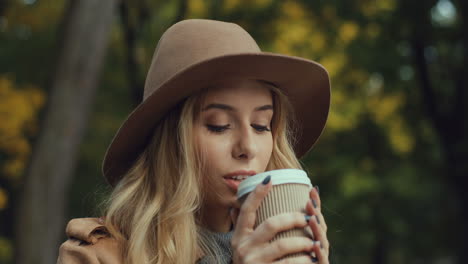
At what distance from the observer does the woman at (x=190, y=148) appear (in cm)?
246

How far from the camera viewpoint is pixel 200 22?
2697 mm

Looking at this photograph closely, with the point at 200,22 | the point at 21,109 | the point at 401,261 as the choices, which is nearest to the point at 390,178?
the point at 21,109

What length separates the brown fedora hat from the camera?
246 cm

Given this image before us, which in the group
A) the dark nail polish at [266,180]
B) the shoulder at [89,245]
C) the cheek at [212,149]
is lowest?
the shoulder at [89,245]

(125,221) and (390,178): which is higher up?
(125,221)

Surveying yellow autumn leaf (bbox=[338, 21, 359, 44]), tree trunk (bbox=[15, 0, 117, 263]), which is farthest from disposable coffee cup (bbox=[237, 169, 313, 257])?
yellow autumn leaf (bbox=[338, 21, 359, 44])

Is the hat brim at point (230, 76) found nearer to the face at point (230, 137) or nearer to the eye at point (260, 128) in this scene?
the face at point (230, 137)

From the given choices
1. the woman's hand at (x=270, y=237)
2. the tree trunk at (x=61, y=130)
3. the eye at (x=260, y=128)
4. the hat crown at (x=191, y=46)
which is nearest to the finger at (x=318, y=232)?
the woman's hand at (x=270, y=237)

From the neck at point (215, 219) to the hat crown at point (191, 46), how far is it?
498mm

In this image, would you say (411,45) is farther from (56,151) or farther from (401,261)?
(401,261)

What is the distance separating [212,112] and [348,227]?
9946 mm

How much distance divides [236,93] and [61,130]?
471 cm

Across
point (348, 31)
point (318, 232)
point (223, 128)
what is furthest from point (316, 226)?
point (348, 31)

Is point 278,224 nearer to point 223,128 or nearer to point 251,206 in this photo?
point 251,206
